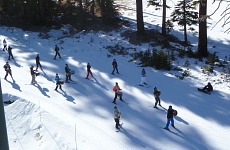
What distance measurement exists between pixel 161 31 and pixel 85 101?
49.9 feet

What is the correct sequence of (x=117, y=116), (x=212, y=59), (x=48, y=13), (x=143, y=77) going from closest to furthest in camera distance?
(x=117, y=116)
(x=143, y=77)
(x=212, y=59)
(x=48, y=13)

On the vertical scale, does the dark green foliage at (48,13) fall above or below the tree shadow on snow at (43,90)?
above

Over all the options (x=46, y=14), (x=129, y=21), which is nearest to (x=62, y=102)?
(x=129, y=21)

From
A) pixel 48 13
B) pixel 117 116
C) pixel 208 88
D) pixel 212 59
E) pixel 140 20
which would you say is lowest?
pixel 208 88

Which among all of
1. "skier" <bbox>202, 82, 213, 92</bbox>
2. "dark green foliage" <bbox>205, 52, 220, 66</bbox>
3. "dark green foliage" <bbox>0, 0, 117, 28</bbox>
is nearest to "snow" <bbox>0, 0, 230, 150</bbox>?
"skier" <bbox>202, 82, 213, 92</bbox>

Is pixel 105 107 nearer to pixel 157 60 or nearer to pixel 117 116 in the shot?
pixel 117 116

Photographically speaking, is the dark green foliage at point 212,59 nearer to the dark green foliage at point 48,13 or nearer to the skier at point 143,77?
the skier at point 143,77

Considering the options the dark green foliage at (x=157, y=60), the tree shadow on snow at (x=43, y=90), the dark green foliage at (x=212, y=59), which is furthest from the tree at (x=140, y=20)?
the tree shadow on snow at (x=43, y=90)

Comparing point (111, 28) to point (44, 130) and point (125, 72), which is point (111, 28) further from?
point (44, 130)

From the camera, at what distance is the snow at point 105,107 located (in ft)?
45.6

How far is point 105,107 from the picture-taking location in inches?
700

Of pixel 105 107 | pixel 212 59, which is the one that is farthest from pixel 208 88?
pixel 105 107

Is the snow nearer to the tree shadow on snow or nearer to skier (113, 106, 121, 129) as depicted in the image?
the tree shadow on snow

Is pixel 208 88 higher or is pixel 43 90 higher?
pixel 43 90
